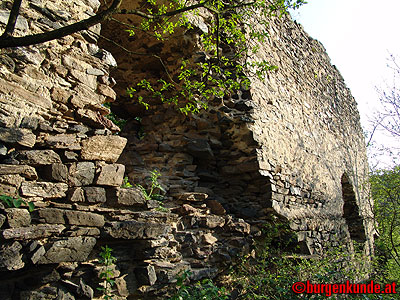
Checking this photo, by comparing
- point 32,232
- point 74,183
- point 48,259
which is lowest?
point 48,259

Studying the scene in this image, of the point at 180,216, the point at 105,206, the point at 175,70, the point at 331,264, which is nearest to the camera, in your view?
the point at 105,206

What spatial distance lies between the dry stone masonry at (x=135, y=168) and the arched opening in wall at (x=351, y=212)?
1564 mm

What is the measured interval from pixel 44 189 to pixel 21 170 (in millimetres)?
199

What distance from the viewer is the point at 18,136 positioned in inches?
77.6

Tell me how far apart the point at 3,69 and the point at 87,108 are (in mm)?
668

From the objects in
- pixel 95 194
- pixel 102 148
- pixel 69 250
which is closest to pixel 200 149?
pixel 102 148

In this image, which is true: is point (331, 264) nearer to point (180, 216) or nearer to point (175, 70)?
point (180, 216)

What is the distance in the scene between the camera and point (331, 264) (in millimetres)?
3957

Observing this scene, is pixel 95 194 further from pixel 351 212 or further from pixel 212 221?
pixel 351 212

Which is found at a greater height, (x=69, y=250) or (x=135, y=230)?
(x=135, y=230)

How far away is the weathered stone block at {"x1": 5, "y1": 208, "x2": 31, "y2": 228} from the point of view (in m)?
1.78

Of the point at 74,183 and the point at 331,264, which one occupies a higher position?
the point at 74,183

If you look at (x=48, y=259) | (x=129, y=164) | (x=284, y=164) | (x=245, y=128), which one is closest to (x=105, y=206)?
(x=48, y=259)

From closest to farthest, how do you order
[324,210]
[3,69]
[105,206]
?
[3,69], [105,206], [324,210]
